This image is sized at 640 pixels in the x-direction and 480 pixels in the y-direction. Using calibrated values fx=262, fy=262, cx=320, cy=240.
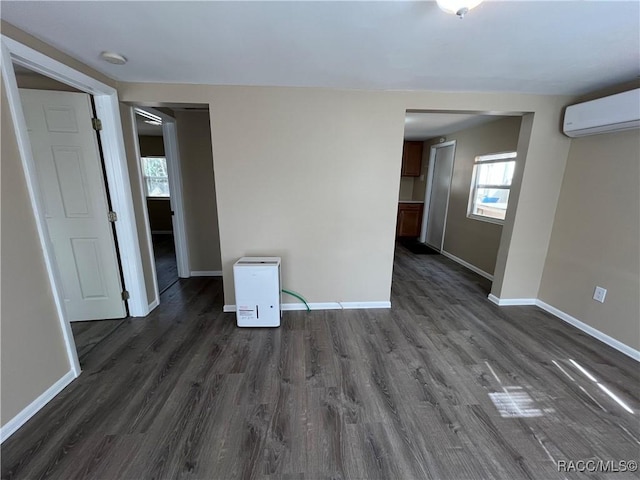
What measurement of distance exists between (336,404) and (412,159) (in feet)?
18.7

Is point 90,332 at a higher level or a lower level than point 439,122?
lower

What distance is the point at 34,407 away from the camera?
1.59m

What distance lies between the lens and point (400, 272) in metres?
4.21

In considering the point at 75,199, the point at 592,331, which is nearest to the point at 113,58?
the point at 75,199

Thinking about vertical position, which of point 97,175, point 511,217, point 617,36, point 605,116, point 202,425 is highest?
point 617,36

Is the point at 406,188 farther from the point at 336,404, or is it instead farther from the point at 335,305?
the point at 336,404

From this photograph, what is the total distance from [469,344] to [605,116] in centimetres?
223

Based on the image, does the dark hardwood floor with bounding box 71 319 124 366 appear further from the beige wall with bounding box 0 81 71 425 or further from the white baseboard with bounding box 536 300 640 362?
the white baseboard with bounding box 536 300 640 362

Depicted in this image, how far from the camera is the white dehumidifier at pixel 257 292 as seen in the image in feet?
8.02

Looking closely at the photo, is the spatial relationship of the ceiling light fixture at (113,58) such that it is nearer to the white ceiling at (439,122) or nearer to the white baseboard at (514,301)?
the white ceiling at (439,122)

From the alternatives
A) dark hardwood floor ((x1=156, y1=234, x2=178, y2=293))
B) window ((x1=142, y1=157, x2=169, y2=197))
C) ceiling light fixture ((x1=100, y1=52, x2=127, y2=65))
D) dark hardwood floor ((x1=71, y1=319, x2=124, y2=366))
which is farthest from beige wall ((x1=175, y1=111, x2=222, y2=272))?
window ((x1=142, y1=157, x2=169, y2=197))

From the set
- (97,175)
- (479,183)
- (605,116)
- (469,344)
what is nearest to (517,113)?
(605,116)

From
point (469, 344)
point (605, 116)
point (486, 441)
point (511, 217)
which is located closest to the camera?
point (486, 441)

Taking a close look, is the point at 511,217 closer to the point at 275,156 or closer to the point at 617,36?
the point at 617,36
